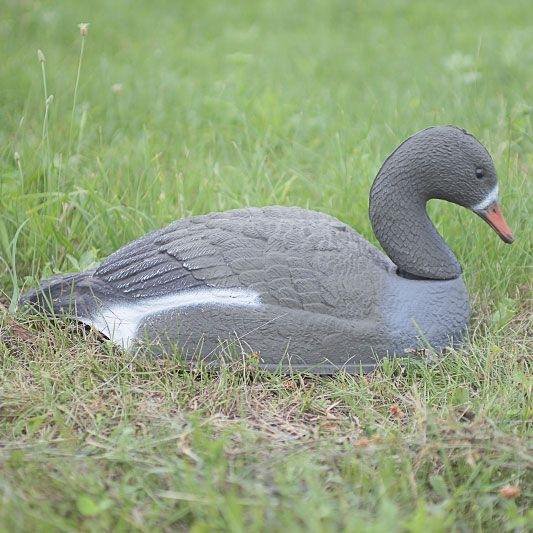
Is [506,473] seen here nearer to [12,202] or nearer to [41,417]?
[41,417]

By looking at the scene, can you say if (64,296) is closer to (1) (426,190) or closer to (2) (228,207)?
(2) (228,207)

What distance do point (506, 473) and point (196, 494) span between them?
871 mm

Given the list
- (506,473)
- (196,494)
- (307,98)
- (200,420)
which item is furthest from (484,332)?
(307,98)

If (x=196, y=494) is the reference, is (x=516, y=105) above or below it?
above

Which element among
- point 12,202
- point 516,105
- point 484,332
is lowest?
point 484,332

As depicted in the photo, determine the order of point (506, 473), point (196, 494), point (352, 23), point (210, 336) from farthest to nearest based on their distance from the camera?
1. point (352, 23)
2. point (210, 336)
3. point (506, 473)
4. point (196, 494)

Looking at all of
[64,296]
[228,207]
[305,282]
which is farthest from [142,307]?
[228,207]

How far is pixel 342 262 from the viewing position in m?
3.03

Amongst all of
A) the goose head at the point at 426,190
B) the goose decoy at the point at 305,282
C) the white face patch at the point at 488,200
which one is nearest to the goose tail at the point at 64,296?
the goose decoy at the point at 305,282

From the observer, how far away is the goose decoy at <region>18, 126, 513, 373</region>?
299cm

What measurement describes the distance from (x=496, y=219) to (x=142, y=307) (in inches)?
50.3

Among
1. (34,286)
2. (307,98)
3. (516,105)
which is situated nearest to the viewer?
(34,286)

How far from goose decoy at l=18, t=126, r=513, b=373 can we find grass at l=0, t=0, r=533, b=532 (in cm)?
10

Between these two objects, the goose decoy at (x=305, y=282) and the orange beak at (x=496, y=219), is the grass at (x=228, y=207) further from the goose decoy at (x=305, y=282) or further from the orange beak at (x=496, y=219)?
the orange beak at (x=496, y=219)
